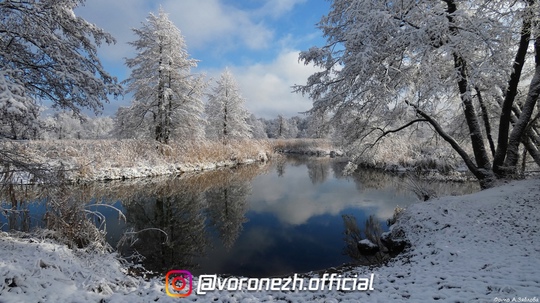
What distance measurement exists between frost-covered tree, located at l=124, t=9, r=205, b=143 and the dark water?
4.52 m

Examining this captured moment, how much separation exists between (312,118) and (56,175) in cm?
627

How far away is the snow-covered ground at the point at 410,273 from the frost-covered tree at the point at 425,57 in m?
2.67

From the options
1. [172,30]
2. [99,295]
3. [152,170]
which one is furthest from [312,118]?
[172,30]

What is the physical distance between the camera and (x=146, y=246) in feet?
22.0

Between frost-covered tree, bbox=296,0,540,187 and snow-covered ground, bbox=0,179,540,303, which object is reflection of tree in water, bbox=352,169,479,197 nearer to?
frost-covered tree, bbox=296,0,540,187

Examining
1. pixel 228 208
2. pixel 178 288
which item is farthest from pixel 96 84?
pixel 228 208

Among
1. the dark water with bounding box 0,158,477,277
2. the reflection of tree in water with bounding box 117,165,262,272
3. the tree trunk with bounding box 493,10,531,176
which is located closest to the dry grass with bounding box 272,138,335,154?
the dark water with bounding box 0,158,477,277

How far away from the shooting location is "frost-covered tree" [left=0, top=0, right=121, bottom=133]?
399cm

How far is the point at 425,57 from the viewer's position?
5340 mm

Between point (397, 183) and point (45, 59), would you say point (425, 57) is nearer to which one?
point (45, 59)

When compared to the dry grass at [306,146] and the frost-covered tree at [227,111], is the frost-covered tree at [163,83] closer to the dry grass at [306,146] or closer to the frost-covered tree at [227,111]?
the frost-covered tree at [227,111]

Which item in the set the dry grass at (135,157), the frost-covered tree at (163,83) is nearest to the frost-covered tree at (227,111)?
the dry grass at (135,157)

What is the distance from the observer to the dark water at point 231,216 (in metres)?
6.11

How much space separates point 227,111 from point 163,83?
11.5 metres
